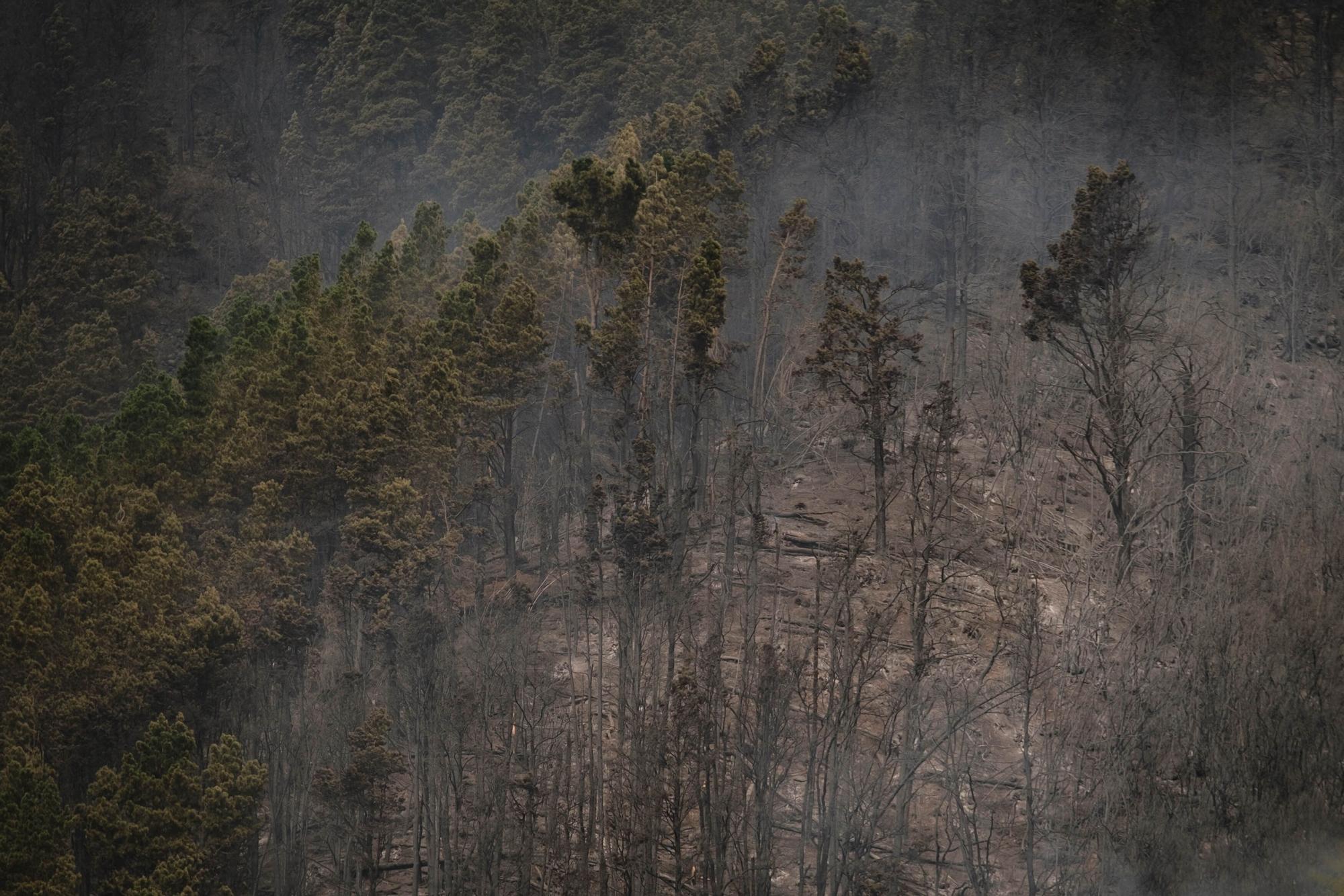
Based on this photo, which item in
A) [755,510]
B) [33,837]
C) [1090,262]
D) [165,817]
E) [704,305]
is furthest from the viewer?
[755,510]

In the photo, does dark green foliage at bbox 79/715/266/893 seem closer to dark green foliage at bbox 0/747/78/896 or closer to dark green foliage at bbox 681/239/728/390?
dark green foliage at bbox 0/747/78/896

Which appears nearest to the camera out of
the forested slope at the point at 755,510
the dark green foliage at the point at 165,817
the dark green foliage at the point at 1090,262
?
the dark green foliage at the point at 165,817

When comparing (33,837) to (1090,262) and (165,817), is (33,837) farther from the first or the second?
(1090,262)

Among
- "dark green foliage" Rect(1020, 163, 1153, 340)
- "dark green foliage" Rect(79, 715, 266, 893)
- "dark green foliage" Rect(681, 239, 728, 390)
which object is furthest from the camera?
"dark green foliage" Rect(681, 239, 728, 390)

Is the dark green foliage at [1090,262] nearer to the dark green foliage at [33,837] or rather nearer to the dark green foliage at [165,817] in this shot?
the dark green foliage at [165,817]

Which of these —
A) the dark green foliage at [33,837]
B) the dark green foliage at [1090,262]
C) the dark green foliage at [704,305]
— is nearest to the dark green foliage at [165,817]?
the dark green foliage at [33,837]

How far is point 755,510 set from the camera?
1853 inches

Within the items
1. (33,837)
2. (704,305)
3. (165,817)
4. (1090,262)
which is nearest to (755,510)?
(704,305)

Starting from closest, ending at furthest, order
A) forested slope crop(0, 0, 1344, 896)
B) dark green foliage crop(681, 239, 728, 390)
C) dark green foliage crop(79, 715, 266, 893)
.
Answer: dark green foliage crop(79, 715, 266, 893)
forested slope crop(0, 0, 1344, 896)
dark green foliage crop(681, 239, 728, 390)

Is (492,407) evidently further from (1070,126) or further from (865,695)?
(1070,126)

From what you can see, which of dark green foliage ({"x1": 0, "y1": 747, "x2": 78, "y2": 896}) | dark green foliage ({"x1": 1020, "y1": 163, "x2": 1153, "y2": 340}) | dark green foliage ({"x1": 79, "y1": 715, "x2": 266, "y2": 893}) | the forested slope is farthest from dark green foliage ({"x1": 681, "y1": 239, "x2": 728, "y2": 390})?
dark green foliage ({"x1": 0, "y1": 747, "x2": 78, "y2": 896})

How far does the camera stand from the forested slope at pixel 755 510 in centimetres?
3719

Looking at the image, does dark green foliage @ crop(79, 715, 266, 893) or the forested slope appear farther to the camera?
the forested slope

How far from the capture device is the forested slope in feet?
122
